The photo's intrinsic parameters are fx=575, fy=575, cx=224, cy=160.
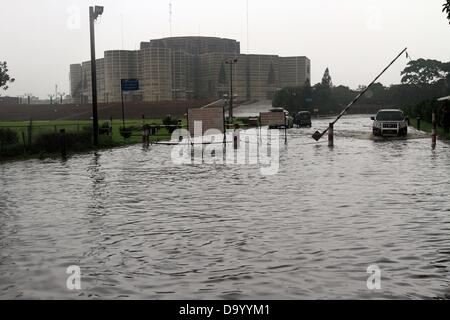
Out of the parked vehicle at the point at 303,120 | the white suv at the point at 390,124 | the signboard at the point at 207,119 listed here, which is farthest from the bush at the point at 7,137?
the parked vehicle at the point at 303,120

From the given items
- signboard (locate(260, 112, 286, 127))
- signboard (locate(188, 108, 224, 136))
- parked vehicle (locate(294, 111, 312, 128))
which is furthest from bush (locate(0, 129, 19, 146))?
parked vehicle (locate(294, 111, 312, 128))

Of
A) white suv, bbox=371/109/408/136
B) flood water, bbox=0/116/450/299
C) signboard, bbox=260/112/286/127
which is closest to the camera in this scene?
flood water, bbox=0/116/450/299

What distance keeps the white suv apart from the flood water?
17692mm

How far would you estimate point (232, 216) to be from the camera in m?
9.93

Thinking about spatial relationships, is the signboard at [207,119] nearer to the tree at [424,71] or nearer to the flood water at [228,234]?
the flood water at [228,234]

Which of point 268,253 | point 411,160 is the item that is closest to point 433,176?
point 411,160

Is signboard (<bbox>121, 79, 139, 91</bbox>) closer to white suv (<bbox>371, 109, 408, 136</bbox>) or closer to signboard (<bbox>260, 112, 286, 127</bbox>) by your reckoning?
signboard (<bbox>260, 112, 286, 127</bbox>)

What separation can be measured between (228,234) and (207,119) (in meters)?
21.0

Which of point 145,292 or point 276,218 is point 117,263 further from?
point 276,218

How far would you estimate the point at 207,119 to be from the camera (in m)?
29.2

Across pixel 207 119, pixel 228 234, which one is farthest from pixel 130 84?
pixel 228 234

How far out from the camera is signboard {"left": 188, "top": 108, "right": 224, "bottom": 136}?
28.9 m

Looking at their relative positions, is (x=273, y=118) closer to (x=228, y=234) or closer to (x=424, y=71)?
(x=228, y=234)
